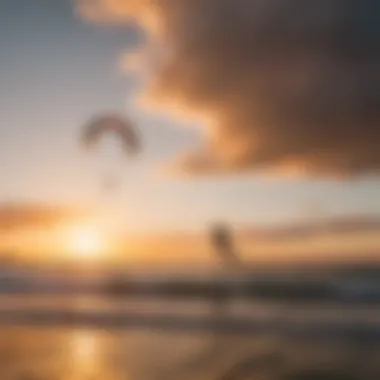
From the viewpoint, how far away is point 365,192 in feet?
2.81

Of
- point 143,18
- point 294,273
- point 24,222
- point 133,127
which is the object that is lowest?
point 294,273

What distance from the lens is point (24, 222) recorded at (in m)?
0.88

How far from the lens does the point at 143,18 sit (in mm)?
882

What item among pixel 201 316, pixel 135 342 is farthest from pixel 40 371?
pixel 201 316

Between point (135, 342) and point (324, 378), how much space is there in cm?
28

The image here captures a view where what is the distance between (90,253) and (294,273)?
11.8 inches

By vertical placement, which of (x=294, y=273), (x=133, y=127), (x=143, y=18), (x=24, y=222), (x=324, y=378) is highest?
(x=143, y=18)

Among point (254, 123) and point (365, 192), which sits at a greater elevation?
point (254, 123)

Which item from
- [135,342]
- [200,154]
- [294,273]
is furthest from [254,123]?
[135,342]

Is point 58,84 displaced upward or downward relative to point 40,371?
upward

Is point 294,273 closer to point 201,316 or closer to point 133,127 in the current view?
point 201,316

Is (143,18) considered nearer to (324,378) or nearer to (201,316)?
(201,316)

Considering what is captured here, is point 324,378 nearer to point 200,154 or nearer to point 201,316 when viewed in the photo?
point 201,316

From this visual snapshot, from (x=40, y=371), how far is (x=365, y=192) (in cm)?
55
